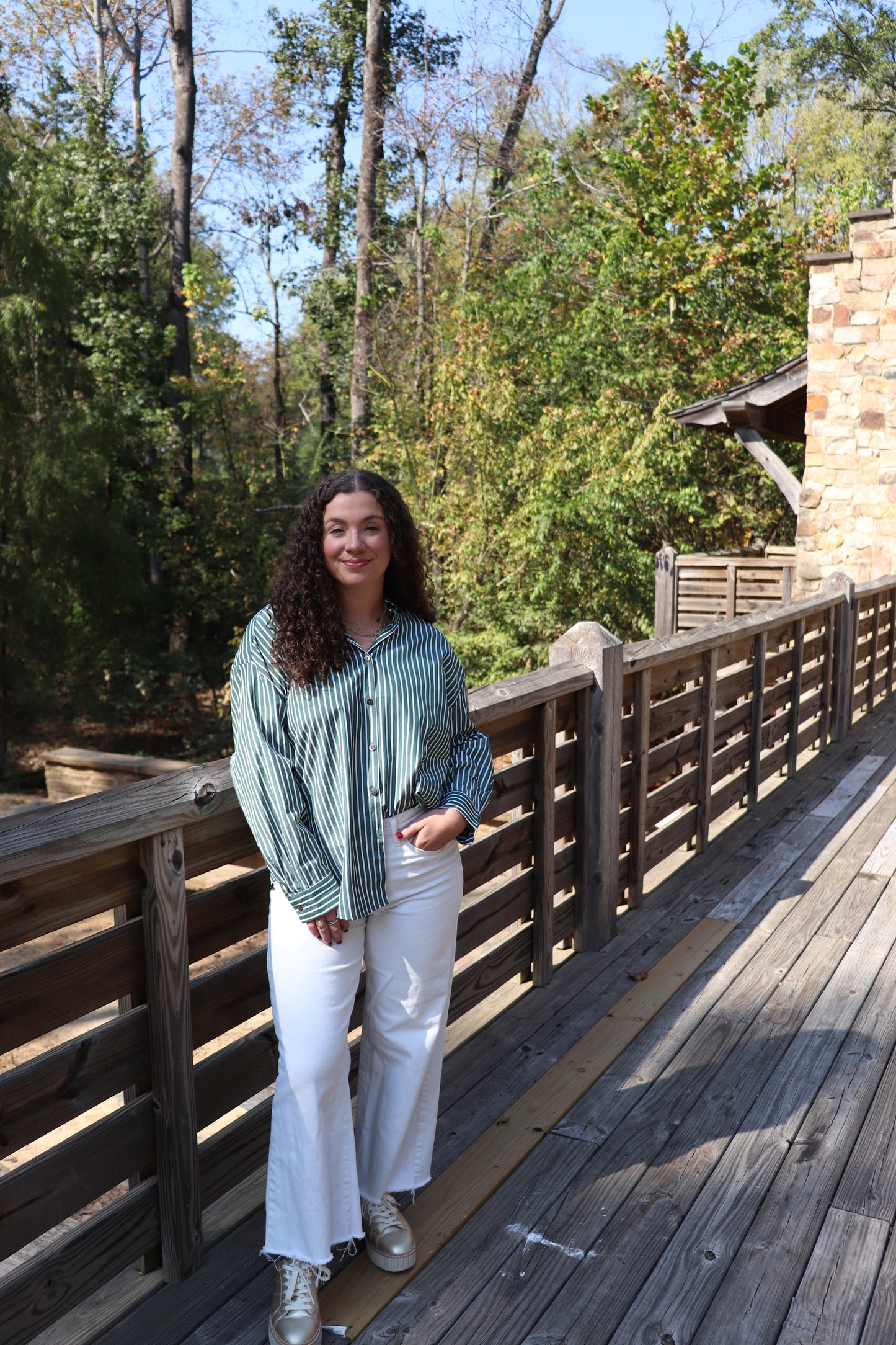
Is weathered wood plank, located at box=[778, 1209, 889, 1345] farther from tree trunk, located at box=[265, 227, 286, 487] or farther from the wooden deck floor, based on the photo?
tree trunk, located at box=[265, 227, 286, 487]

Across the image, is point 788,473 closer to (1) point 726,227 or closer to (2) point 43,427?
(1) point 726,227

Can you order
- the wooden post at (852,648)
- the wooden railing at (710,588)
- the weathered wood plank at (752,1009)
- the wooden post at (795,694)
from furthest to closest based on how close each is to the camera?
1. the wooden railing at (710,588)
2. the wooden post at (852,648)
3. the wooden post at (795,694)
4. the weathered wood plank at (752,1009)

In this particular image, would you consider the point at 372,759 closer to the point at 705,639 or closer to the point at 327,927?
the point at 327,927

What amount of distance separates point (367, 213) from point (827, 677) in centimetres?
1397

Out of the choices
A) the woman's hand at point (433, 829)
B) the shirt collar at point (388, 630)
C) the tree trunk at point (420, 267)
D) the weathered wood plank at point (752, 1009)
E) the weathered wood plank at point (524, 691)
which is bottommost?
the weathered wood plank at point (752, 1009)

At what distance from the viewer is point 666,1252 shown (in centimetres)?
225

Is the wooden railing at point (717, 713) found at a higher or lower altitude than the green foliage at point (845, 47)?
lower

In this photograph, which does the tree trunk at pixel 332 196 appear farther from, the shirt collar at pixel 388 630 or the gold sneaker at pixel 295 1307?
the gold sneaker at pixel 295 1307

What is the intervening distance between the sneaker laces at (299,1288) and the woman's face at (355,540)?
4.03ft

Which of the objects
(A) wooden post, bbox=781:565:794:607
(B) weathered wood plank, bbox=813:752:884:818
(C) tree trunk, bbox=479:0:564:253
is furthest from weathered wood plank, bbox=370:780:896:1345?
(C) tree trunk, bbox=479:0:564:253

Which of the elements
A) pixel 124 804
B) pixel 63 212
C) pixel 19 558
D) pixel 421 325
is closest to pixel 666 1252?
pixel 124 804

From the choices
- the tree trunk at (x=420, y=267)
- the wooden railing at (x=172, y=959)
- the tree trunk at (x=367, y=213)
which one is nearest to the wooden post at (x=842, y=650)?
the wooden railing at (x=172, y=959)

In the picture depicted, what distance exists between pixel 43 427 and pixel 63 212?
13.6 ft

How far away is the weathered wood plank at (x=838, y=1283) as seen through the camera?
2016mm
